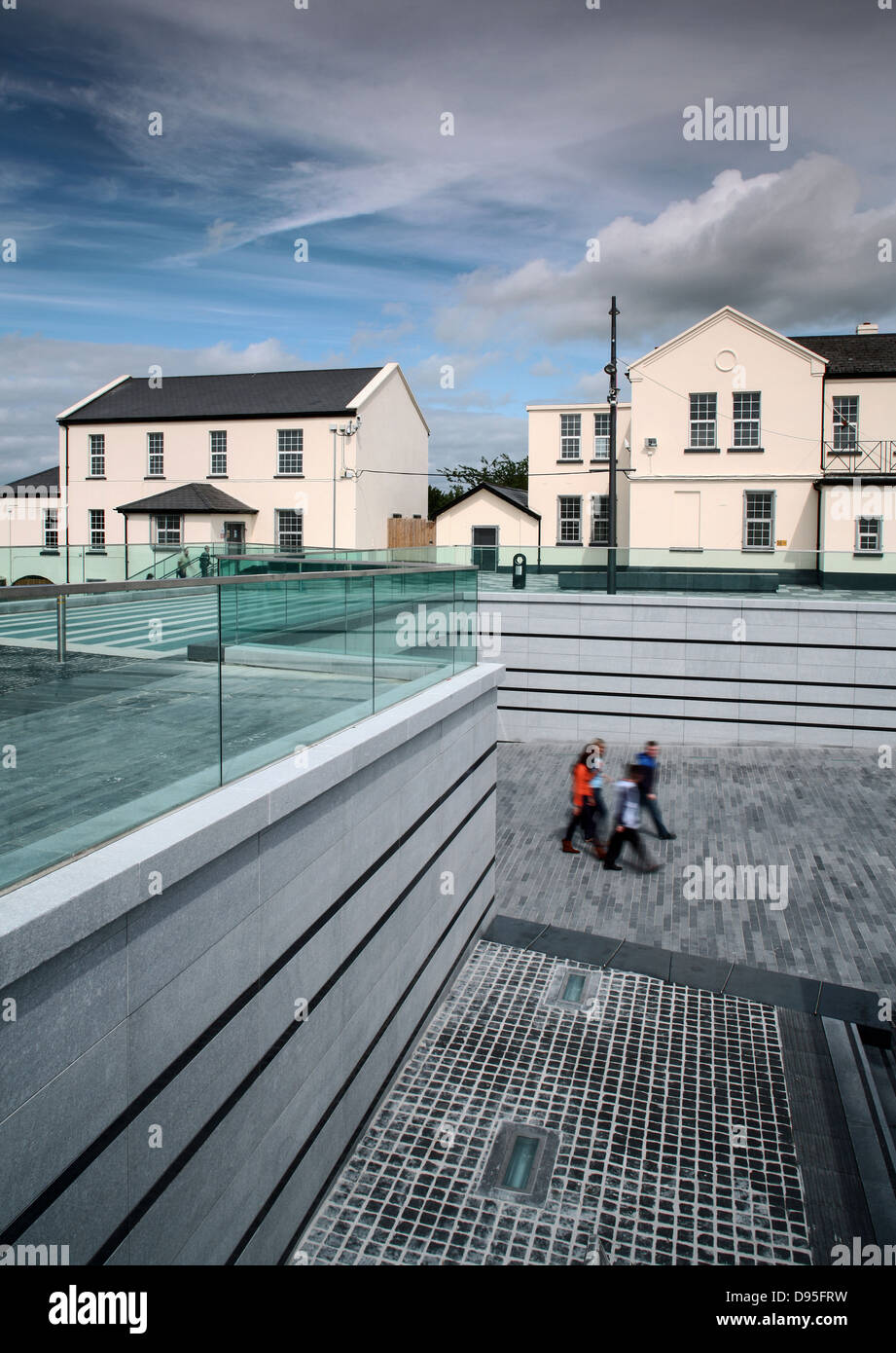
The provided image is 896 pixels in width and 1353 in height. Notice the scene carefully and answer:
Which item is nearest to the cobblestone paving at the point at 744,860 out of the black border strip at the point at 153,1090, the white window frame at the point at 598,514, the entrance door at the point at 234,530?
the black border strip at the point at 153,1090

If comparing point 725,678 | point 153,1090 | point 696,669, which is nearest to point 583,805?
point 696,669

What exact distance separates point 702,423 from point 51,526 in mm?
29875

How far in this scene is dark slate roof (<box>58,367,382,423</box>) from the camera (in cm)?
4059

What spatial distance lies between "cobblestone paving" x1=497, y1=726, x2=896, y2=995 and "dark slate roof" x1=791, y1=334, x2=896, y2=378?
1840 cm

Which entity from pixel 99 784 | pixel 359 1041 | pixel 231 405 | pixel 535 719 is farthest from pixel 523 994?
pixel 231 405

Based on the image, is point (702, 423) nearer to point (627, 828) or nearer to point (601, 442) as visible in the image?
point (601, 442)

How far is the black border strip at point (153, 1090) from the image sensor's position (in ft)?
12.3

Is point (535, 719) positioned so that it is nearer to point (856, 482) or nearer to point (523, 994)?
point (523, 994)

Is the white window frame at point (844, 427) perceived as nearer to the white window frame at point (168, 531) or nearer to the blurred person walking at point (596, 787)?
the blurred person walking at point (596, 787)


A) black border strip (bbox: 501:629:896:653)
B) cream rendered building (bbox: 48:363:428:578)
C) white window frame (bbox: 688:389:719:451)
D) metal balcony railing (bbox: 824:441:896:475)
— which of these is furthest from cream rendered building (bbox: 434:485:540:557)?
black border strip (bbox: 501:629:896:653)

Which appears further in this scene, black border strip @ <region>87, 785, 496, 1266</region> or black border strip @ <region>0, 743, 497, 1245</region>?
black border strip @ <region>87, 785, 496, 1266</region>

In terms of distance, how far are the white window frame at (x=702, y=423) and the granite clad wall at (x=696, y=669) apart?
13.2m

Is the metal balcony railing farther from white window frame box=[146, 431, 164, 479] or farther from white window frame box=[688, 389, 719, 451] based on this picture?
white window frame box=[146, 431, 164, 479]
